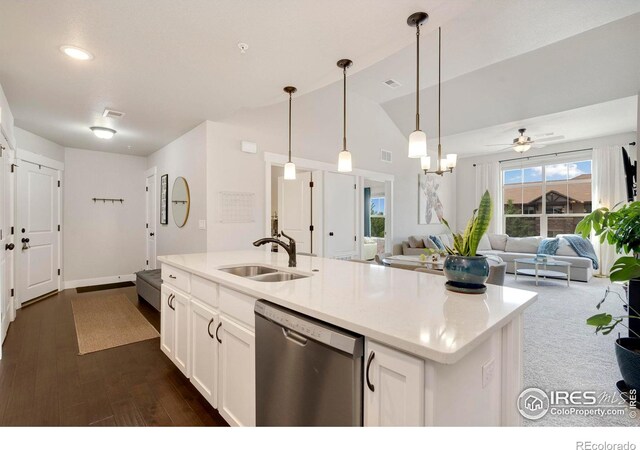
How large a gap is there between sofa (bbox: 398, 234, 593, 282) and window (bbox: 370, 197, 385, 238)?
2.57 metres

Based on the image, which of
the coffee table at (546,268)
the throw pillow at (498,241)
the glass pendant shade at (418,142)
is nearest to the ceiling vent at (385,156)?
the coffee table at (546,268)

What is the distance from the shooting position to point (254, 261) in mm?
2480

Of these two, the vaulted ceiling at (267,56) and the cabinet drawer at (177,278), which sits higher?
the vaulted ceiling at (267,56)

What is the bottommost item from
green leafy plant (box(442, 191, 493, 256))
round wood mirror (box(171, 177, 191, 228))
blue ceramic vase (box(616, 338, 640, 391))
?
blue ceramic vase (box(616, 338, 640, 391))

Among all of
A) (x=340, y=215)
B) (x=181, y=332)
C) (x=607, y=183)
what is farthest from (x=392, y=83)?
(x=607, y=183)

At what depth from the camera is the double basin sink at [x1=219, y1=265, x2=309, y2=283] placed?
80.2 inches

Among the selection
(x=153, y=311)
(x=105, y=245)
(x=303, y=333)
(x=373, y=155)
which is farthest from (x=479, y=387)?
(x=105, y=245)

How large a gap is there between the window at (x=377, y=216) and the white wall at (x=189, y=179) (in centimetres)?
647

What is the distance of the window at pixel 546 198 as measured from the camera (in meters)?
6.75

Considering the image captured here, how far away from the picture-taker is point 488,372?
1.11 m

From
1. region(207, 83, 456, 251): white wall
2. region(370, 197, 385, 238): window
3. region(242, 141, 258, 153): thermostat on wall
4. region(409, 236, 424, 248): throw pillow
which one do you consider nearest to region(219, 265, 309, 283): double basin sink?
region(207, 83, 456, 251): white wall

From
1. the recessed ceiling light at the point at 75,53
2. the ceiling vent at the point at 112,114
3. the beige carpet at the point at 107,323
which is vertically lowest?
the beige carpet at the point at 107,323

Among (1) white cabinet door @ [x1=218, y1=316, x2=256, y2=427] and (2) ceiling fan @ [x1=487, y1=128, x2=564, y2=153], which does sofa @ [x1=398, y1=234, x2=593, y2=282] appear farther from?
(1) white cabinet door @ [x1=218, y1=316, x2=256, y2=427]

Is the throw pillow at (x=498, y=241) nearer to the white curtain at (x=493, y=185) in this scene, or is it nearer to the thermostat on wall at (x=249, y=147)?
the white curtain at (x=493, y=185)
